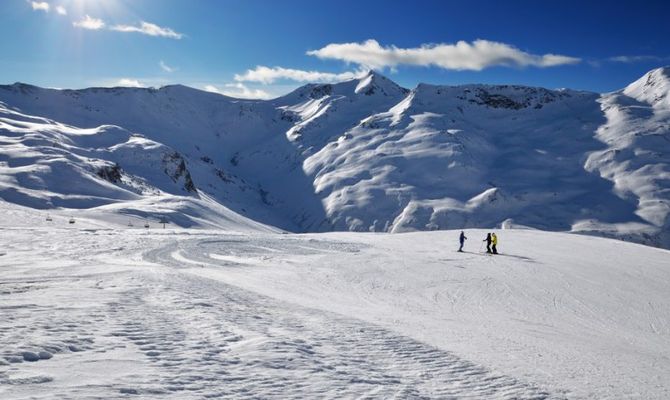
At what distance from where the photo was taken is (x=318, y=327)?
36.4 feet

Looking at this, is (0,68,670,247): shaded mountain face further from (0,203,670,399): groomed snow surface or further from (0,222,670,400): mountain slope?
(0,222,670,400): mountain slope

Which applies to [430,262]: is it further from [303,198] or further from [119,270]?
[303,198]

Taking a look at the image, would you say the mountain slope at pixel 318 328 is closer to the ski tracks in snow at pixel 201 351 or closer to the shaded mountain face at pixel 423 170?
the ski tracks in snow at pixel 201 351

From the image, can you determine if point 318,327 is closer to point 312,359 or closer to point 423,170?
point 312,359

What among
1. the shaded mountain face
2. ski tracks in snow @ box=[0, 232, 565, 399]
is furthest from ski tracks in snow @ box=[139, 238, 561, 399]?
the shaded mountain face

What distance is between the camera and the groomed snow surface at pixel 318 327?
7.47 m

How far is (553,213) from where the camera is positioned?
132375 millimetres

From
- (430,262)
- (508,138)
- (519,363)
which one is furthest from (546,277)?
(508,138)

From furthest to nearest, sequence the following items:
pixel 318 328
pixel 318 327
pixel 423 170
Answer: pixel 423 170 → pixel 318 327 → pixel 318 328

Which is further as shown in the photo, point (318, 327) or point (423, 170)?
point (423, 170)

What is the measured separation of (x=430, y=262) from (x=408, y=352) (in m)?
18.4

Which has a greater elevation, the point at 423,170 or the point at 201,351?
the point at 423,170

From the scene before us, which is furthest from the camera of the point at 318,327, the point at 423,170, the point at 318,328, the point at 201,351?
the point at 423,170

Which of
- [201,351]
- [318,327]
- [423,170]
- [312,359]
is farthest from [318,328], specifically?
[423,170]
